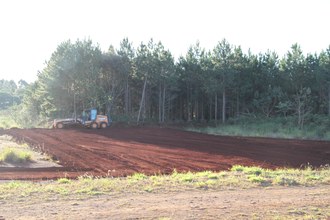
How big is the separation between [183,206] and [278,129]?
30031mm

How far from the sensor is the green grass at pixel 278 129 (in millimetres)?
31328

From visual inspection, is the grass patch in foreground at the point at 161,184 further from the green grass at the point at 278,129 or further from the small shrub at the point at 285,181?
the green grass at the point at 278,129

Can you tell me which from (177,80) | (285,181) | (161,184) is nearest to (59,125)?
(177,80)

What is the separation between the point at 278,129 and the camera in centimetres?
3588

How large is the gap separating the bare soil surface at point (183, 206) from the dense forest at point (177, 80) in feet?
113

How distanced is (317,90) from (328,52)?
14.2ft

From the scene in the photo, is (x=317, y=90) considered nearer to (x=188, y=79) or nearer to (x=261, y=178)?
(x=188, y=79)

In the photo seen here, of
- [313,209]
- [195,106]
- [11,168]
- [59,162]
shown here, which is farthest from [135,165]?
[195,106]

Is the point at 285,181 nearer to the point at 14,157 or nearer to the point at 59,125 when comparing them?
the point at 14,157

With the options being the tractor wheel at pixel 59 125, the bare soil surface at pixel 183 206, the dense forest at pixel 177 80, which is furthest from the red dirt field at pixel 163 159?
the dense forest at pixel 177 80

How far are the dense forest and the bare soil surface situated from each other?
3442 centimetres

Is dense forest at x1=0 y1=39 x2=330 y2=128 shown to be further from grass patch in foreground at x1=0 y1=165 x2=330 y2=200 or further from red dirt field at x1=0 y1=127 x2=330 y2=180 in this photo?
grass patch in foreground at x1=0 y1=165 x2=330 y2=200

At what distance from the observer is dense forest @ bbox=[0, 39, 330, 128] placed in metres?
45.7

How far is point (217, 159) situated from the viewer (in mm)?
17453
